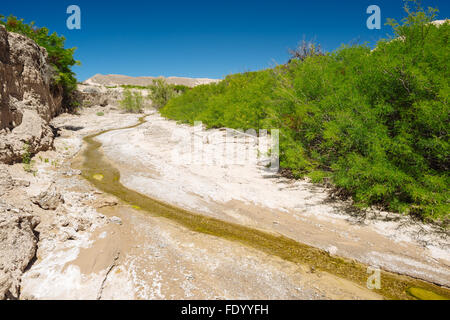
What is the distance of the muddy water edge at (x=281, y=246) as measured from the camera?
3957mm

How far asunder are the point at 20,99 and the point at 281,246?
14.9 metres

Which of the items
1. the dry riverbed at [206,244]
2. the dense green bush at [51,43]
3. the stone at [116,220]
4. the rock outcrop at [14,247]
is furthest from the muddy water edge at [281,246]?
the dense green bush at [51,43]

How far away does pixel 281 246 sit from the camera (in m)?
5.25

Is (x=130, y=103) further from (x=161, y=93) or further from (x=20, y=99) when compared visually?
(x=20, y=99)

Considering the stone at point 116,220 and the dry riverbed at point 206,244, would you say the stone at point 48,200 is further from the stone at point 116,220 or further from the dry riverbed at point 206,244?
the stone at point 116,220

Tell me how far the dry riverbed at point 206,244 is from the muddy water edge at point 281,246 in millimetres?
183

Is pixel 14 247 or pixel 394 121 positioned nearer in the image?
pixel 14 247

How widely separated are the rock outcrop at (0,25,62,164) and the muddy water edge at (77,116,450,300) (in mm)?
3742

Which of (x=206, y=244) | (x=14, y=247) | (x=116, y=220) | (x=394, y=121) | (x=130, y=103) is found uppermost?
(x=130, y=103)

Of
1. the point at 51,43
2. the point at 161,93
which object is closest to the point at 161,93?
the point at 161,93

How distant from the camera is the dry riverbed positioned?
3.79 m

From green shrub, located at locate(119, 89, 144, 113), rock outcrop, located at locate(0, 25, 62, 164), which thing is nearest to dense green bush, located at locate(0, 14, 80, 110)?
rock outcrop, located at locate(0, 25, 62, 164)

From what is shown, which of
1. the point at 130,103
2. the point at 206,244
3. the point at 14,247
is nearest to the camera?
the point at 14,247

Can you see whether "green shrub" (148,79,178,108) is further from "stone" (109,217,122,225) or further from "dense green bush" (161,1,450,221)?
"stone" (109,217,122,225)
